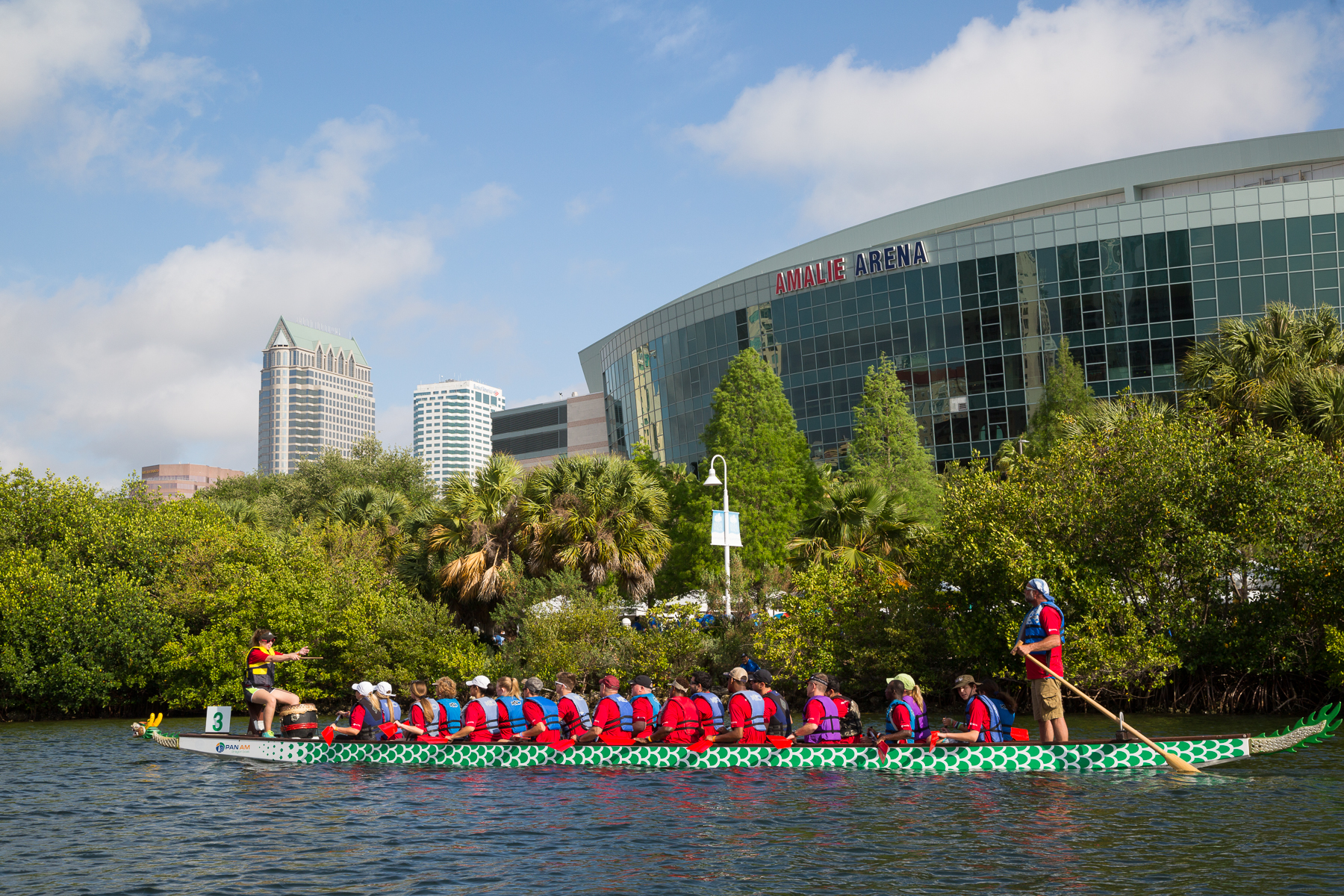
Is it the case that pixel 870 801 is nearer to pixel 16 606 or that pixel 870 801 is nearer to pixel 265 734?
pixel 265 734

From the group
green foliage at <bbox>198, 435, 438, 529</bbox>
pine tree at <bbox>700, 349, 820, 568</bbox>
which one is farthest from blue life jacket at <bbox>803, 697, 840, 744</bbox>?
green foliage at <bbox>198, 435, 438, 529</bbox>

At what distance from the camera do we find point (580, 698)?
18.5 metres

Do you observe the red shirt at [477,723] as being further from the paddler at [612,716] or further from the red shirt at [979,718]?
the red shirt at [979,718]

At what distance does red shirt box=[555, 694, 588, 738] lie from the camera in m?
18.2

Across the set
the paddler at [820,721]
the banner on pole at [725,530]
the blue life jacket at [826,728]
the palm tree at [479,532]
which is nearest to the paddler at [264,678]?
the paddler at [820,721]

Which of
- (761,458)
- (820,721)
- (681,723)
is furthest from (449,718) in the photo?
(761,458)

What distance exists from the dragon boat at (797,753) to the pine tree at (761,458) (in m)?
17.6

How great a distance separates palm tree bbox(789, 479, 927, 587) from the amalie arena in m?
11.3

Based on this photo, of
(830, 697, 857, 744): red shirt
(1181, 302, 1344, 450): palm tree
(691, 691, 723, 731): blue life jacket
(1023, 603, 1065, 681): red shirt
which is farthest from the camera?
(1181, 302, 1344, 450): palm tree

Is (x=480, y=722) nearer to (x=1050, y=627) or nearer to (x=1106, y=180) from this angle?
(x=1050, y=627)

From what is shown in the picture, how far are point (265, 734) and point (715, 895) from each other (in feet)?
42.3

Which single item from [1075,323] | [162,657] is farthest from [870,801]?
[1075,323]

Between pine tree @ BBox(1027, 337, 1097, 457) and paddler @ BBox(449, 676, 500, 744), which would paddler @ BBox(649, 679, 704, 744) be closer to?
paddler @ BBox(449, 676, 500, 744)

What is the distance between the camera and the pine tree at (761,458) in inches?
1409
